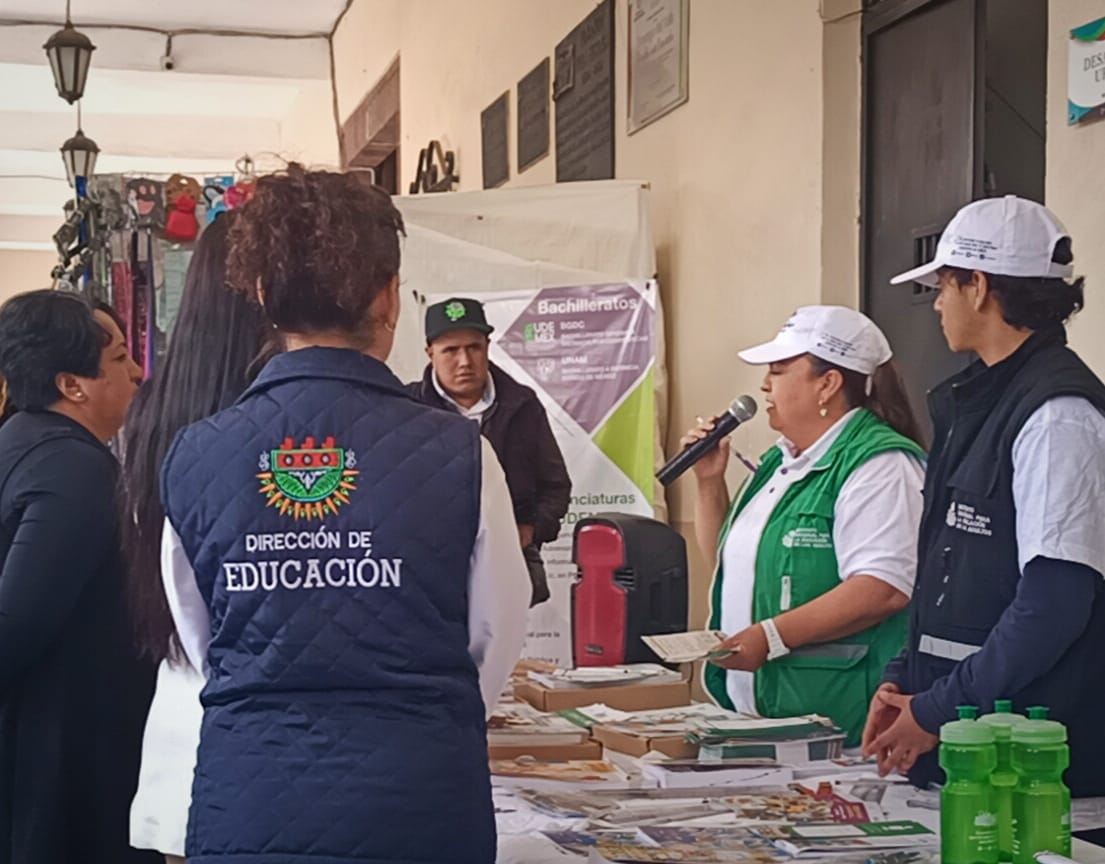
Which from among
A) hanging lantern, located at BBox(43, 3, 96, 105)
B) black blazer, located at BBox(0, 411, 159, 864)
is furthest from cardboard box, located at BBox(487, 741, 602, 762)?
hanging lantern, located at BBox(43, 3, 96, 105)

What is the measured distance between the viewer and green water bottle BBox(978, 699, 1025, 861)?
162 cm

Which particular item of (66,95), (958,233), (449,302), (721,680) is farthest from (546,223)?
(66,95)

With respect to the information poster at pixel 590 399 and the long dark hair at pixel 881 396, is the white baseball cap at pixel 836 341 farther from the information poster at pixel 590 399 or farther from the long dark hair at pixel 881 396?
the information poster at pixel 590 399

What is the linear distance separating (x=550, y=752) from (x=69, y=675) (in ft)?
2.51

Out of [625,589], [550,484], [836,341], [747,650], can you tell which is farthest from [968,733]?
[550,484]

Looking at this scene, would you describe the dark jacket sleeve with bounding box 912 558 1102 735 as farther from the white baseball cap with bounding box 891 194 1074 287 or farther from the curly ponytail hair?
the curly ponytail hair

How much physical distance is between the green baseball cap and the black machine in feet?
2.48

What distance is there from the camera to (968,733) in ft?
5.31

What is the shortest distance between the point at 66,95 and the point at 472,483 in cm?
667

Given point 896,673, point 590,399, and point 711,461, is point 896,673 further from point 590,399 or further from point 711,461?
point 590,399

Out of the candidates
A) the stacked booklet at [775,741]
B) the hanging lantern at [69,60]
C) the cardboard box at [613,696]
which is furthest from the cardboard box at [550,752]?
the hanging lantern at [69,60]

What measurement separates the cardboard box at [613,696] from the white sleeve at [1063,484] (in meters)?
0.95

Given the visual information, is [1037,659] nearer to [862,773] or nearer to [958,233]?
[862,773]

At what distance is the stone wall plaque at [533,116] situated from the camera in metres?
6.38
